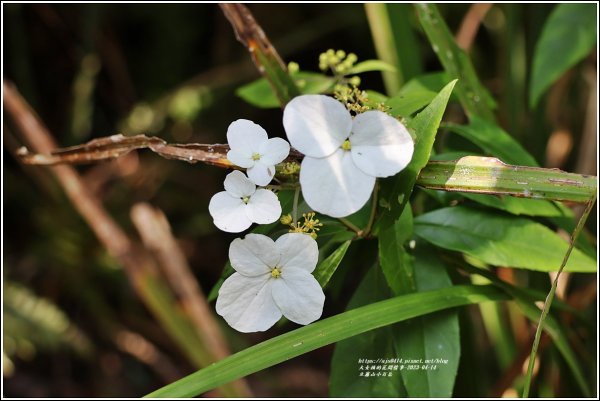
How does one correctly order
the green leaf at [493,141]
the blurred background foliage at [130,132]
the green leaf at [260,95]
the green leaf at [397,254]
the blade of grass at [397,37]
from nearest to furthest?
the green leaf at [397,254]
the green leaf at [493,141]
the green leaf at [260,95]
the blade of grass at [397,37]
the blurred background foliage at [130,132]

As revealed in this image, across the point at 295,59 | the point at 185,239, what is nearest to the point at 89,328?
the point at 185,239

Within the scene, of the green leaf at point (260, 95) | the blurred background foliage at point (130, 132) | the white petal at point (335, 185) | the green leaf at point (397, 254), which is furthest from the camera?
the blurred background foliage at point (130, 132)

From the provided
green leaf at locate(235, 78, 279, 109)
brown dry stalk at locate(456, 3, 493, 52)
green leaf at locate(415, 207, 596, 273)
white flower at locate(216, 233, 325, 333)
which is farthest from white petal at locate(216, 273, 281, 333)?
brown dry stalk at locate(456, 3, 493, 52)

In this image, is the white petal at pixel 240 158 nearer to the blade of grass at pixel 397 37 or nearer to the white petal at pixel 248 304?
the white petal at pixel 248 304

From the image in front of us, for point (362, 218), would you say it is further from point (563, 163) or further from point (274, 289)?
point (563, 163)

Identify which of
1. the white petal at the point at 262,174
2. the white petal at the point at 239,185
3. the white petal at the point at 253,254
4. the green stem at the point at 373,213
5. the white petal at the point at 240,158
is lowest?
the green stem at the point at 373,213

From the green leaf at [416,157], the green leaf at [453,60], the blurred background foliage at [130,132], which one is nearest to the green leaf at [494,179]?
the green leaf at [416,157]
